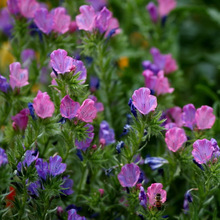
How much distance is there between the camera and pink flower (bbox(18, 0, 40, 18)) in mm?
1083

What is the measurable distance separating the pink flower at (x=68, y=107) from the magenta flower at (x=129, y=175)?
0.50 ft

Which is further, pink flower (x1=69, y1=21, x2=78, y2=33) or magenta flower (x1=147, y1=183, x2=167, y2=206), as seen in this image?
pink flower (x1=69, y1=21, x2=78, y2=33)

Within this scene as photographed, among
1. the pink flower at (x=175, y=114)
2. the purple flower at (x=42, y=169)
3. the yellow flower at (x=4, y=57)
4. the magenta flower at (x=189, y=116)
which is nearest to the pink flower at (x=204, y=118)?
the magenta flower at (x=189, y=116)

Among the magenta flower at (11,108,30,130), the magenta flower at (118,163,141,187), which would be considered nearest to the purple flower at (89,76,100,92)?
the magenta flower at (11,108,30,130)

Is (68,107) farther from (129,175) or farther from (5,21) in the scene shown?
(5,21)

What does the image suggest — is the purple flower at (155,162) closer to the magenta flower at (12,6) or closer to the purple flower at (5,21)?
the magenta flower at (12,6)

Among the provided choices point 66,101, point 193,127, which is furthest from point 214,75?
point 66,101

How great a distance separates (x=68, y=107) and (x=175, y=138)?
24 centimetres

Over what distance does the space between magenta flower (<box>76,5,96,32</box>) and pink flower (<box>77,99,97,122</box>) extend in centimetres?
24

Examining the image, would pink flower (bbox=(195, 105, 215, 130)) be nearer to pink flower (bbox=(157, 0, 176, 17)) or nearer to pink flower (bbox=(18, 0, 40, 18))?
pink flower (bbox=(18, 0, 40, 18))

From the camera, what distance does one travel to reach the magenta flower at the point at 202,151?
81 centimetres

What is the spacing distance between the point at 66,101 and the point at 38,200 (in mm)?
211

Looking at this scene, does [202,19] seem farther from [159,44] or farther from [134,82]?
[134,82]

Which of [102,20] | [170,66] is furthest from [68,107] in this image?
[170,66]
